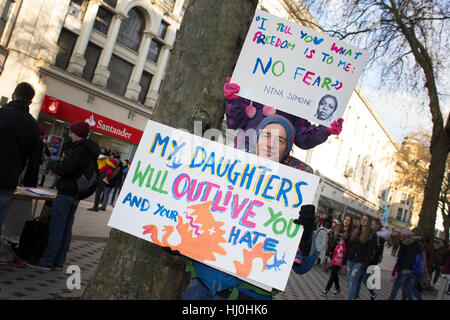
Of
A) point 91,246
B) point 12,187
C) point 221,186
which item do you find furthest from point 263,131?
point 91,246

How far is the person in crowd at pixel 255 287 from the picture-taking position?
7.31 feet

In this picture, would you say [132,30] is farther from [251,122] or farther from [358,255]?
[251,122]

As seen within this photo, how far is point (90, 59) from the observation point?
2022 cm

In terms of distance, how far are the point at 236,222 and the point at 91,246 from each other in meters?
4.88

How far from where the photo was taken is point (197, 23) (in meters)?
2.80

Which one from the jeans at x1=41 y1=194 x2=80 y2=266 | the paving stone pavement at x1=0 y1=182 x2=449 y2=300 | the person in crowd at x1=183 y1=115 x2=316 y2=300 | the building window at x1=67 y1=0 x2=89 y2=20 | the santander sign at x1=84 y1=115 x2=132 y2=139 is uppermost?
the building window at x1=67 y1=0 x2=89 y2=20

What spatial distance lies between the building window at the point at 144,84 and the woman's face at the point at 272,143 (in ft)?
71.0

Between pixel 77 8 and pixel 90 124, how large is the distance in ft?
18.5

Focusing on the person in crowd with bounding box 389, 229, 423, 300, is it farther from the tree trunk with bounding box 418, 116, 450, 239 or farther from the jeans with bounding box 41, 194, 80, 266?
the jeans with bounding box 41, 194, 80, 266

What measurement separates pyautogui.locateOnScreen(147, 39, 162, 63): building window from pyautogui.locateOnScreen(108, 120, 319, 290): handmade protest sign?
21.9 m

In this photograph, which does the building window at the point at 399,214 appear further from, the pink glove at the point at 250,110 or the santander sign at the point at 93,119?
the pink glove at the point at 250,110

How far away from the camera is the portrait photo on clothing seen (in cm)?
243

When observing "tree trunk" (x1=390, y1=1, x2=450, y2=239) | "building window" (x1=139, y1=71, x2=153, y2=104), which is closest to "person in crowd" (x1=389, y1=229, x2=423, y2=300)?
"tree trunk" (x1=390, y1=1, x2=450, y2=239)

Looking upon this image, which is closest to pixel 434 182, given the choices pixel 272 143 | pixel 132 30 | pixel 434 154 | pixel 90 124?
pixel 434 154
